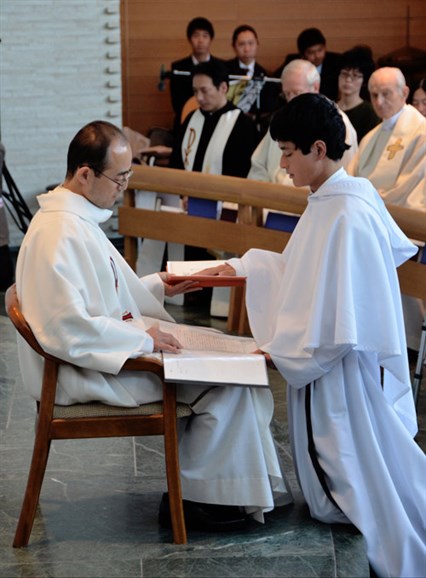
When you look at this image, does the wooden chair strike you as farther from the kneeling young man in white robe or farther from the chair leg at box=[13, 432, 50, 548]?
the kneeling young man in white robe

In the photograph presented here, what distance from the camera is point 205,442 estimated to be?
3.45m

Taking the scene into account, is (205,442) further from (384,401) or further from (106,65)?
(106,65)

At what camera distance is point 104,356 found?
10.7 feet

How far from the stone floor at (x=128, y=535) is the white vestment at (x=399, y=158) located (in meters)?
2.16

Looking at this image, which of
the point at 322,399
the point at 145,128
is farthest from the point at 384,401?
the point at 145,128

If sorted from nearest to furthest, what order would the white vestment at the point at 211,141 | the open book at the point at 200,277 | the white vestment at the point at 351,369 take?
the white vestment at the point at 351,369 → the open book at the point at 200,277 → the white vestment at the point at 211,141

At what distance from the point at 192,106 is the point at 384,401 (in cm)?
536

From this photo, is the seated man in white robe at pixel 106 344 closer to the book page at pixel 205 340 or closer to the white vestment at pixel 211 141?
the book page at pixel 205 340

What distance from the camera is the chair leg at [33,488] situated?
10.9 feet

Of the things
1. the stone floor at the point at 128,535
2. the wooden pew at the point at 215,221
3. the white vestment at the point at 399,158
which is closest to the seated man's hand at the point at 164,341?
the stone floor at the point at 128,535

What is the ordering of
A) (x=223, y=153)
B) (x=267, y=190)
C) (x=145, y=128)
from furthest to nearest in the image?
(x=145, y=128) < (x=223, y=153) < (x=267, y=190)

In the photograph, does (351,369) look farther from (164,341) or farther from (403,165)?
(403,165)

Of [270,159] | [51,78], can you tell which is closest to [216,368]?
[270,159]

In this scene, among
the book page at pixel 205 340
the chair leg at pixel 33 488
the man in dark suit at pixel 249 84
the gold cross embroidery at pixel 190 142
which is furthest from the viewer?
the man in dark suit at pixel 249 84
